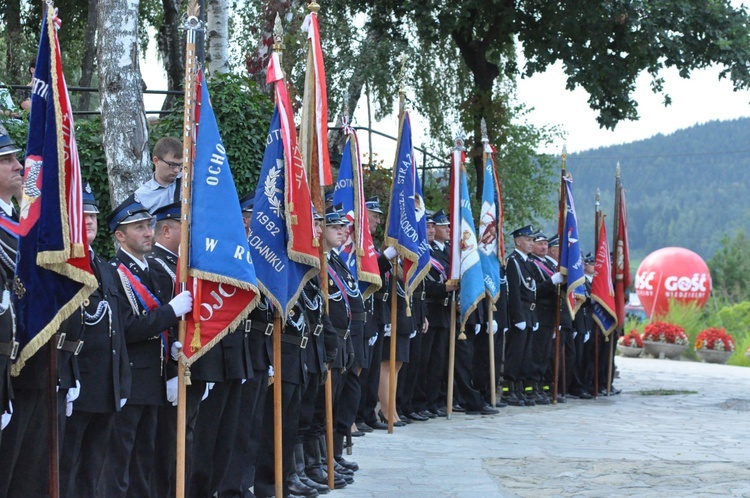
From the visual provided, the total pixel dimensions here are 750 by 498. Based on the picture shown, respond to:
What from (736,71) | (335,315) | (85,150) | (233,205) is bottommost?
(335,315)

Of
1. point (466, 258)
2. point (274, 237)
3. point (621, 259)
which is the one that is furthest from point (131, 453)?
point (621, 259)

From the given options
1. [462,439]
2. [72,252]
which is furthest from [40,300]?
[462,439]

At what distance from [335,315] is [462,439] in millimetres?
2952

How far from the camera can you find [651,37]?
19.4 m

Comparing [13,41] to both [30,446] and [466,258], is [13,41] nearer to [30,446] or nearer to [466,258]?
[466,258]

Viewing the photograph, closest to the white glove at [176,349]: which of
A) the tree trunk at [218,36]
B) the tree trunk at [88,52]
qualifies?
the tree trunk at [218,36]

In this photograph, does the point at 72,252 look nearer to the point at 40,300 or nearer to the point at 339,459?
the point at 40,300

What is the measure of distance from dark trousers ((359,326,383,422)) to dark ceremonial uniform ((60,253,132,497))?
509cm

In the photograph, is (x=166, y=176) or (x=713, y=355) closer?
(x=166, y=176)

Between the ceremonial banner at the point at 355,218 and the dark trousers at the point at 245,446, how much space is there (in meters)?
2.92

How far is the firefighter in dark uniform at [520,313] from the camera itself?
13992 mm

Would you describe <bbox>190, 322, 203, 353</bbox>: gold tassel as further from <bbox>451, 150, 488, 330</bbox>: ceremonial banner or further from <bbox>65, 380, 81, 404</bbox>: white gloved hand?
<bbox>451, 150, 488, 330</bbox>: ceremonial banner

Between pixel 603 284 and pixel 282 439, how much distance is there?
9.06m

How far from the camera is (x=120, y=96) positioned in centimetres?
904
